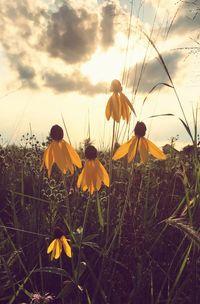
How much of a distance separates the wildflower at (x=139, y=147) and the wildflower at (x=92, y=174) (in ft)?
0.38

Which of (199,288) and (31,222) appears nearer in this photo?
(199,288)

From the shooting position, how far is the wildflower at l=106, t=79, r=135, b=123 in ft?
6.28

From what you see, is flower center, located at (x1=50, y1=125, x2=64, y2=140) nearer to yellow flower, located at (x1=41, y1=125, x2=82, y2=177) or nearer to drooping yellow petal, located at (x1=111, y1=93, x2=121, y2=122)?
yellow flower, located at (x1=41, y1=125, x2=82, y2=177)

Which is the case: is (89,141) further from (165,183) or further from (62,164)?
(62,164)

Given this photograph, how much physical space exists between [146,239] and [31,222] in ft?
2.51

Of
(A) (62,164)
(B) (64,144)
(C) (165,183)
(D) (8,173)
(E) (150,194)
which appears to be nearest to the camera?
→ (A) (62,164)

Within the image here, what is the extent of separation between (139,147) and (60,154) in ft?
1.19

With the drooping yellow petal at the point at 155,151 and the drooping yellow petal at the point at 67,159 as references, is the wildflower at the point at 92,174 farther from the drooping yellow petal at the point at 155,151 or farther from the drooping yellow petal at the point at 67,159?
the drooping yellow petal at the point at 155,151

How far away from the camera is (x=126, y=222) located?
250cm

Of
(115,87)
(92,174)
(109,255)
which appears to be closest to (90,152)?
(92,174)

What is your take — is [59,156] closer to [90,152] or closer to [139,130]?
[90,152]

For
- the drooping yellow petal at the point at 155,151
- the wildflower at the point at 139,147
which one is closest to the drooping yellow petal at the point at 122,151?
the wildflower at the point at 139,147

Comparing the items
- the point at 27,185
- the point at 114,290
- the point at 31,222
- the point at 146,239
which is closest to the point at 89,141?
the point at 27,185

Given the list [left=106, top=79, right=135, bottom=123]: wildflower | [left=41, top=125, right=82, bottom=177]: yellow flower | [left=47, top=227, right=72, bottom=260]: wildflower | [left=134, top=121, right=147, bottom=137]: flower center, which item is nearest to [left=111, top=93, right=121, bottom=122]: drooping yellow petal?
[left=106, top=79, right=135, bottom=123]: wildflower
